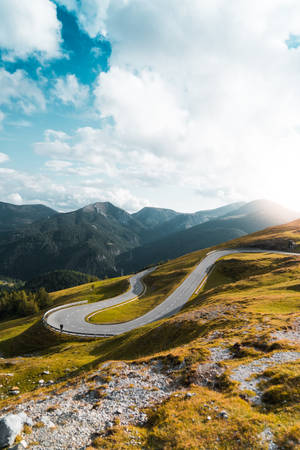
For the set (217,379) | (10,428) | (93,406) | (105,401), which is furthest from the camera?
A: (217,379)

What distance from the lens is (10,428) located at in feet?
36.8

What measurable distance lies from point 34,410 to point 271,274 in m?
61.0

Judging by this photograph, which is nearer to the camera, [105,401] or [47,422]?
[47,422]

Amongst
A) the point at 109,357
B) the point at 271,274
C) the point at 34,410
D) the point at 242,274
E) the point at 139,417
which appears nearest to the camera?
the point at 139,417

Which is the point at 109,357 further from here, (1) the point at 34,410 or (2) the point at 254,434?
(2) the point at 254,434

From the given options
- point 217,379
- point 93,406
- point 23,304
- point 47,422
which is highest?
point 47,422

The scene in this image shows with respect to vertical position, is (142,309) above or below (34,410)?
below

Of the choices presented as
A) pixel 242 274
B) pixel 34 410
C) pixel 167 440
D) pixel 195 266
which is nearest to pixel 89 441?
pixel 167 440

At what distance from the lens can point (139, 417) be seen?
1275cm

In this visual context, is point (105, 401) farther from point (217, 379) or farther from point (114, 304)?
point (114, 304)

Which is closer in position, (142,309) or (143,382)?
(143,382)

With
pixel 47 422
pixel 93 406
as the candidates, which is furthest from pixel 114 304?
pixel 47 422

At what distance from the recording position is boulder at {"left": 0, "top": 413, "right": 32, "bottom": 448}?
35.1ft

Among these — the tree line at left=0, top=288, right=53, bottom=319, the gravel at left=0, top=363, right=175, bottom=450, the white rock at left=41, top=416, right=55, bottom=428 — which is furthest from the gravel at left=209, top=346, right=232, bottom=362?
the tree line at left=0, top=288, right=53, bottom=319
